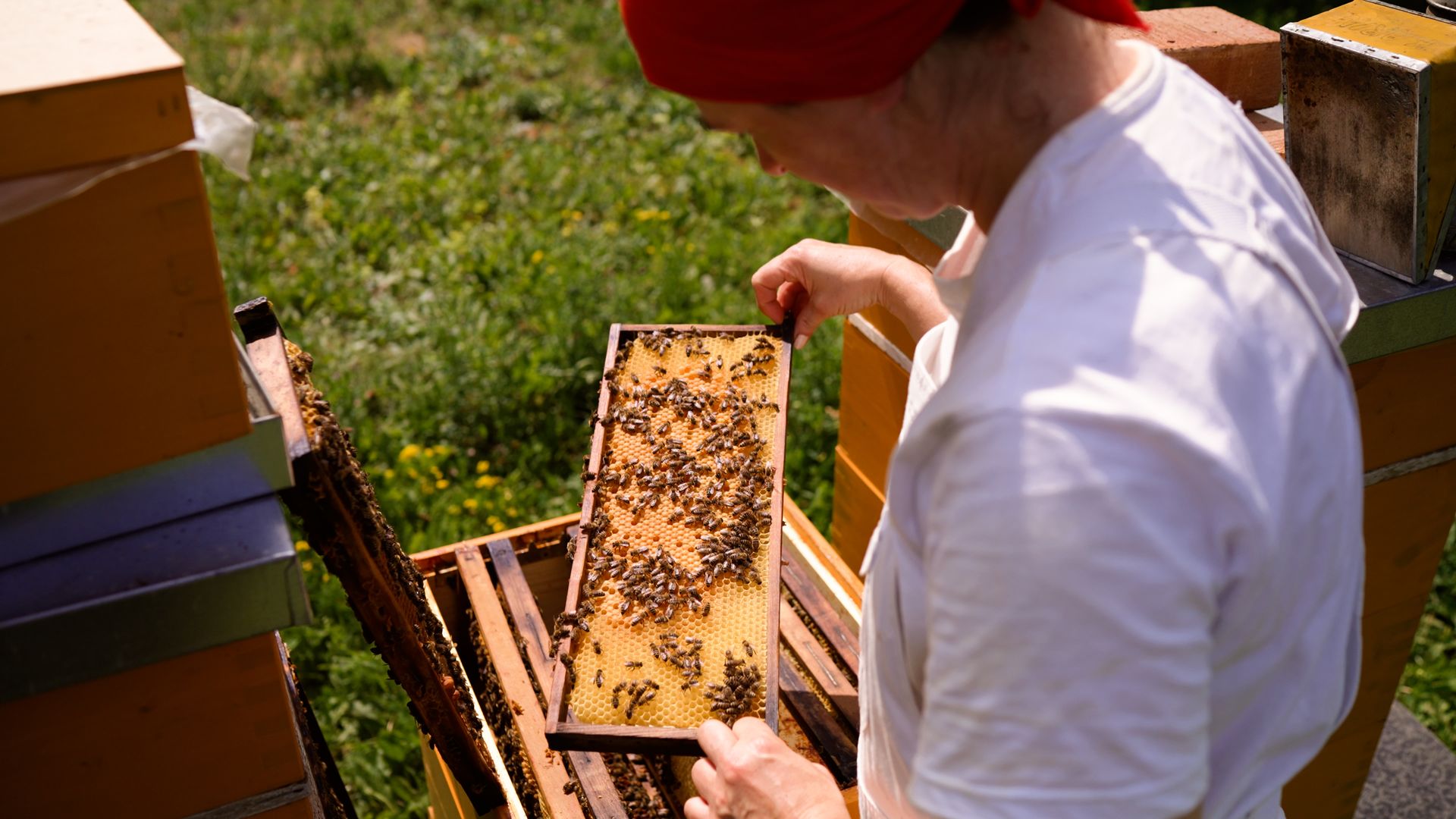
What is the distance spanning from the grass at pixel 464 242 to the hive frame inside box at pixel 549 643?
32.1 inches

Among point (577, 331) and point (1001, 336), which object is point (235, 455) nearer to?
point (1001, 336)

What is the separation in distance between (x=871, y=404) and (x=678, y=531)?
0.86m

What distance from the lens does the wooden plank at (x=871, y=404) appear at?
9.12 ft

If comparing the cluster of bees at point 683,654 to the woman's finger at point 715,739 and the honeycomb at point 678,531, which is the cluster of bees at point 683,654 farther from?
the woman's finger at point 715,739

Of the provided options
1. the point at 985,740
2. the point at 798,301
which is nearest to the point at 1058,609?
the point at 985,740

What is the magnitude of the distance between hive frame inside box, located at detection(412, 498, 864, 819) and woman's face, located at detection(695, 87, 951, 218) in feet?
3.28

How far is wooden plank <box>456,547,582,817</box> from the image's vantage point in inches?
85.4

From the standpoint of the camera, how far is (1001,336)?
1.06 m

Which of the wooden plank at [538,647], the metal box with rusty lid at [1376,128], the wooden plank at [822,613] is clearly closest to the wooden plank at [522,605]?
the wooden plank at [538,647]

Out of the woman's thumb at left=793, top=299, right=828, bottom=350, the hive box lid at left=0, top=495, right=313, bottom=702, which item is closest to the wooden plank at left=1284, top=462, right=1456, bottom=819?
the woman's thumb at left=793, top=299, right=828, bottom=350

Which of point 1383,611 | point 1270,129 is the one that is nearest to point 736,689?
point 1383,611

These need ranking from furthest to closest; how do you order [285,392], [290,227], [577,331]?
[290,227]
[577,331]
[285,392]

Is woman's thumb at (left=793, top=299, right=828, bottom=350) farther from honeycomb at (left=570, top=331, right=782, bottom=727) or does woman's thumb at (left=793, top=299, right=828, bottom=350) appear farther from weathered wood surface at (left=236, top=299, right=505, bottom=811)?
weathered wood surface at (left=236, top=299, right=505, bottom=811)

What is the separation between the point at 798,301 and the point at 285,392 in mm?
1188
